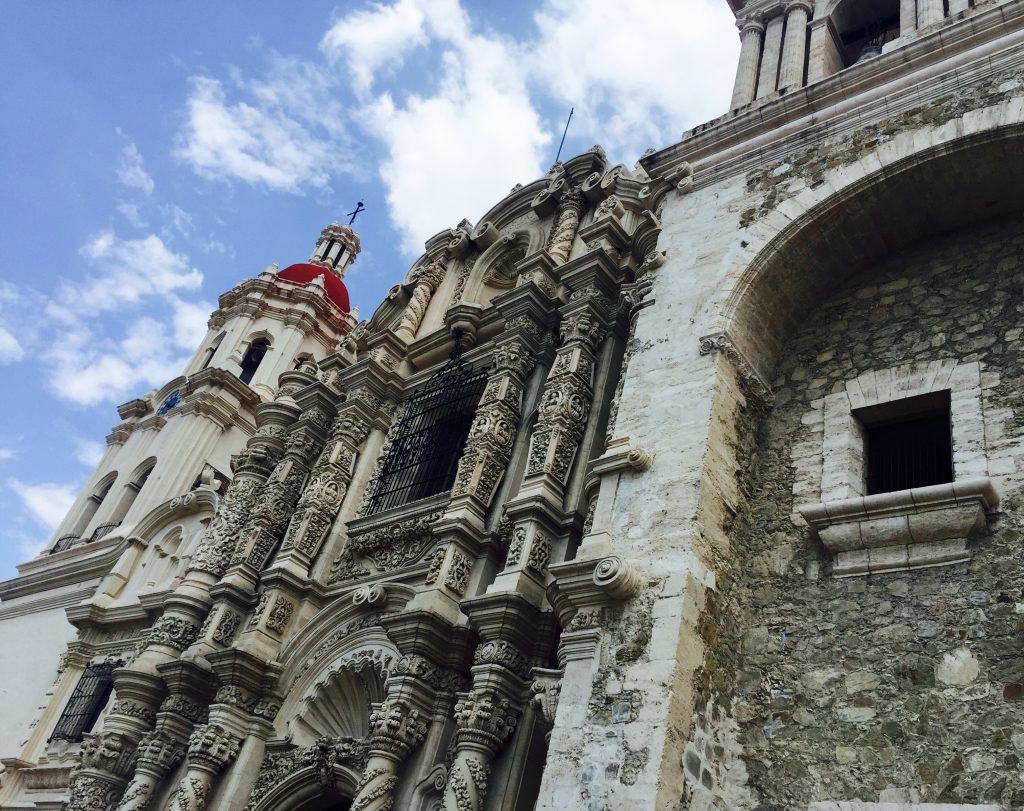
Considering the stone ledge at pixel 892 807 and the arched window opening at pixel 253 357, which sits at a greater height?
the arched window opening at pixel 253 357

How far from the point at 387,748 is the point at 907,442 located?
522 cm

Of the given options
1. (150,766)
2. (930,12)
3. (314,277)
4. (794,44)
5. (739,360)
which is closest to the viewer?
(739,360)

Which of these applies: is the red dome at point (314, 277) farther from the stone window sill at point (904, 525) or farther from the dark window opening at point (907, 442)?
the stone window sill at point (904, 525)

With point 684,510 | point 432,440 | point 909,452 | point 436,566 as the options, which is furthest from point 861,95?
point 432,440

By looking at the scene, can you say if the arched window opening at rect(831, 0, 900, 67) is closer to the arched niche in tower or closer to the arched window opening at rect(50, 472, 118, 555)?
the arched niche in tower

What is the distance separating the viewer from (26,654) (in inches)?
703

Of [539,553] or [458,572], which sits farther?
[458,572]

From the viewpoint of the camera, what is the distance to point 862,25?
12.2m

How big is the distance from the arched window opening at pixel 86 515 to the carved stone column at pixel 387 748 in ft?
48.0

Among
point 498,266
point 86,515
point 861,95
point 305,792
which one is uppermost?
point 498,266

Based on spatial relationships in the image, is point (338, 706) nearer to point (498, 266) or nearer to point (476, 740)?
point (476, 740)

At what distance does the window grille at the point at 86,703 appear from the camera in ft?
48.7

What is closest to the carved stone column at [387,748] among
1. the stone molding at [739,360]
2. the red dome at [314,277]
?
the stone molding at [739,360]

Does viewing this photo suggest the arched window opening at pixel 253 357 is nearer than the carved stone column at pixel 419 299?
No
